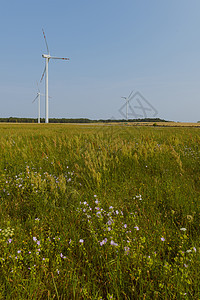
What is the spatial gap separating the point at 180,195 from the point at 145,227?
0.99 metres

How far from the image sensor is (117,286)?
1.70 metres

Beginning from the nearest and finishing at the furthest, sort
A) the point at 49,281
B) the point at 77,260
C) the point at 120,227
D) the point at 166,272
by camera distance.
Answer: the point at 166,272, the point at 49,281, the point at 77,260, the point at 120,227

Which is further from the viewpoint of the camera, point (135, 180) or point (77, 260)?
point (135, 180)

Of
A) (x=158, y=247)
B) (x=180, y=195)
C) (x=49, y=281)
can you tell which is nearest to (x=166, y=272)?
(x=158, y=247)

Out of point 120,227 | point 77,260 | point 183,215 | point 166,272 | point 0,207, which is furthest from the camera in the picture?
point 0,207

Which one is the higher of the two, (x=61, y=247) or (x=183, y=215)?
(x=183, y=215)

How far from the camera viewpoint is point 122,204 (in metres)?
2.97

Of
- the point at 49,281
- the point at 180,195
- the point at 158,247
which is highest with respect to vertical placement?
the point at 180,195


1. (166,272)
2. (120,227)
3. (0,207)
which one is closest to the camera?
(166,272)

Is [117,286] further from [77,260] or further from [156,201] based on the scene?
[156,201]

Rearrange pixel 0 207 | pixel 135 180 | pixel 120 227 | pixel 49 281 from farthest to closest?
pixel 135 180 < pixel 0 207 < pixel 120 227 < pixel 49 281

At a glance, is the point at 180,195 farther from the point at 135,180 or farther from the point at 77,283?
the point at 77,283

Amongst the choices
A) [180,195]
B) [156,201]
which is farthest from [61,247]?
[180,195]

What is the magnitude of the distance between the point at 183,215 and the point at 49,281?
1888 mm
